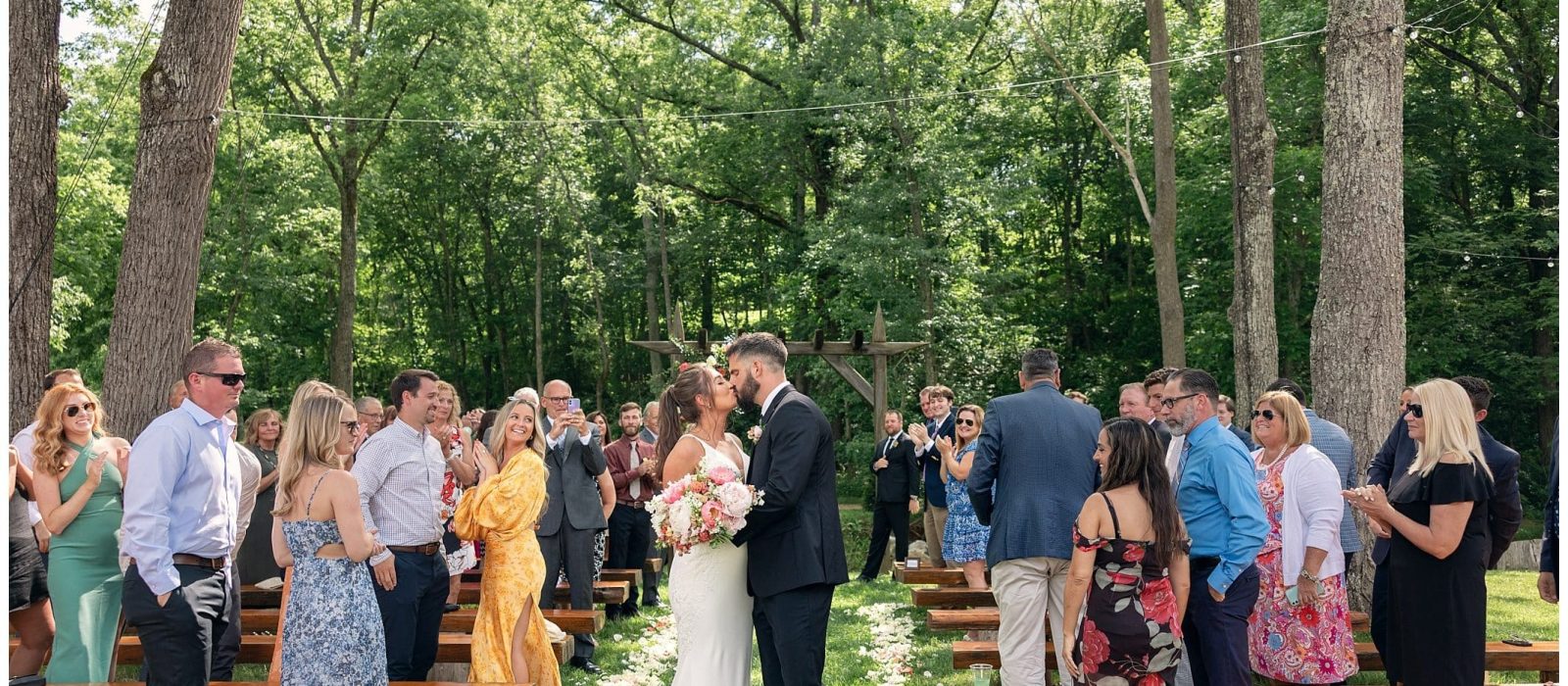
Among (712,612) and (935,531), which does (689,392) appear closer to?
(712,612)

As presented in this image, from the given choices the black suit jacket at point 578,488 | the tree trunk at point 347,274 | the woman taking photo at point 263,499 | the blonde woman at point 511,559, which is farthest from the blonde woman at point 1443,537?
the tree trunk at point 347,274

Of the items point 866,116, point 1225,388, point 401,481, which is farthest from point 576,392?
point 401,481

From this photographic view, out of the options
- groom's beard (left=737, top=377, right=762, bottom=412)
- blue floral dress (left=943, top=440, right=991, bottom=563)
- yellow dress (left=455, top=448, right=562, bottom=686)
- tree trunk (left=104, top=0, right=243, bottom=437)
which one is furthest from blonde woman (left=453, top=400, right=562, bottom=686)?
blue floral dress (left=943, top=440, right=991, bottom=563)

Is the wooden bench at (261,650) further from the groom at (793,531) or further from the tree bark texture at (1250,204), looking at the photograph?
the tree bark texture at (1250,204)

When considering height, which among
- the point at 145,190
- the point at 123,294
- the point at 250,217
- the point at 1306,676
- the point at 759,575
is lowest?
the point at 1306,676

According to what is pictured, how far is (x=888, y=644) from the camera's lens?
9.52 m

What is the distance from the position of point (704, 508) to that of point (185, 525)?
2.11 m

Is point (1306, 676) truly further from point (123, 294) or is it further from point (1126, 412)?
point (123, 294)

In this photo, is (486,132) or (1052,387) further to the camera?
(486,132)

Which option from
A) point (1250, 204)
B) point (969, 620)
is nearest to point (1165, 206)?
point (1250, 204)

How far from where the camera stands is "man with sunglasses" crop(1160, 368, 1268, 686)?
595cm

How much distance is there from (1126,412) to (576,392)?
104 feet

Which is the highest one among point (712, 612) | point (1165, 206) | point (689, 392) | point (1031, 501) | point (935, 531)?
point (1165, 206)

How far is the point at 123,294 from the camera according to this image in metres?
9.11
